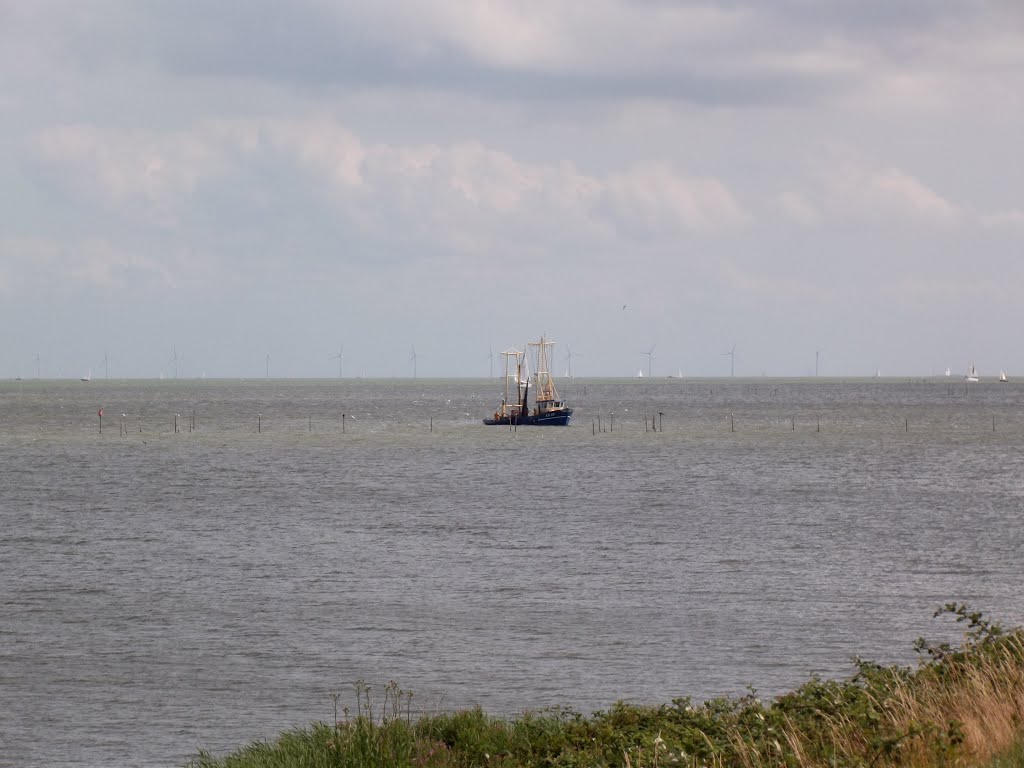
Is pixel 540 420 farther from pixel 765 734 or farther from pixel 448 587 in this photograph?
pixel 765 734

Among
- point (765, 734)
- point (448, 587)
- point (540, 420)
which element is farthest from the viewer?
point (540, 420)

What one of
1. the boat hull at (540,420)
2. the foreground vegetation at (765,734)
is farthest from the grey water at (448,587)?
the boat hull at (540,420)

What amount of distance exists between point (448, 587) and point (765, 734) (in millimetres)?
25679

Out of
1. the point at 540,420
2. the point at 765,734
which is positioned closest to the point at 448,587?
the point at 765,734

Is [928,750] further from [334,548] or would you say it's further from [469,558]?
[334,548]

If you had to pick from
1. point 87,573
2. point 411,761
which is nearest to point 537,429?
point 87,573

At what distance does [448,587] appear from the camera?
4203cm

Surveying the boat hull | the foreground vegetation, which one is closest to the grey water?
Answer: the foreground vegetation

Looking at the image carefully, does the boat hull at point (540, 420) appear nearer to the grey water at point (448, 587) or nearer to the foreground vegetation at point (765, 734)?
the grey water at point (448, 587)

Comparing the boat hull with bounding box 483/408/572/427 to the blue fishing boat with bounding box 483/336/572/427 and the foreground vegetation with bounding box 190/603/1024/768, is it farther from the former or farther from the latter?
the foreground vegetation with bounding box 190/603/1024/768

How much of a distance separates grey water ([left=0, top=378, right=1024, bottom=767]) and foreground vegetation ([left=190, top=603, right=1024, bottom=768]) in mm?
6663

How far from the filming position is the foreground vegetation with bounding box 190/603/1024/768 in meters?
14.5

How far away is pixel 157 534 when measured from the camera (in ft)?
194

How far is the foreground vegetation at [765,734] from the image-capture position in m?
14.5
